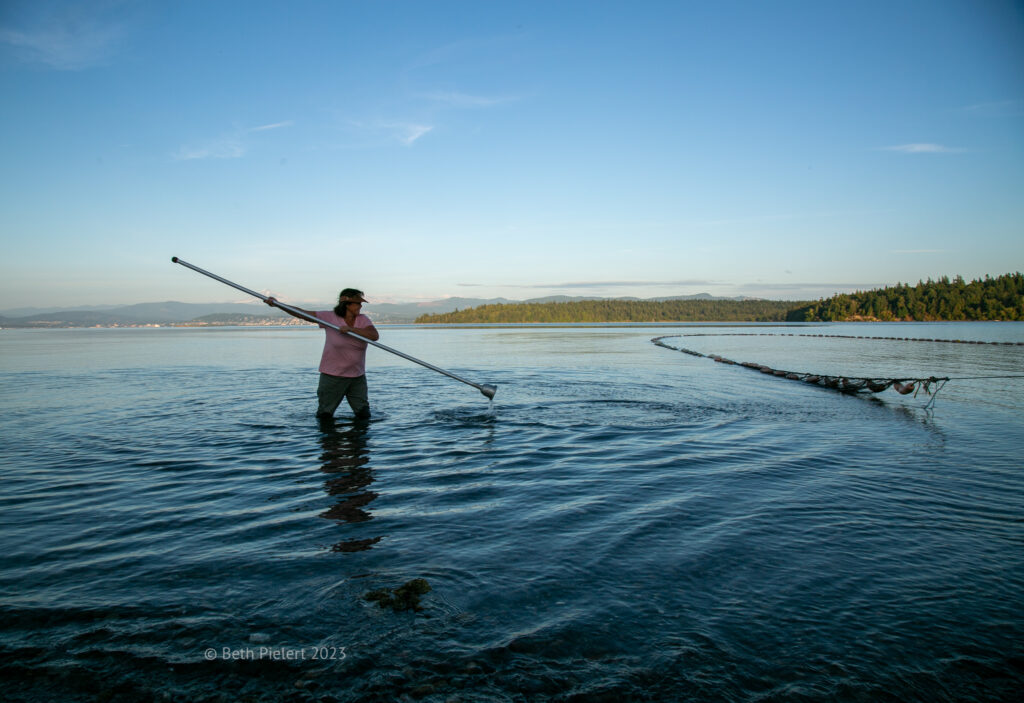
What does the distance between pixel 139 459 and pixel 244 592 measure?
6.01 meters

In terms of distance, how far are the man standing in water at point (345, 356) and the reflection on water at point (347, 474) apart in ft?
1.55

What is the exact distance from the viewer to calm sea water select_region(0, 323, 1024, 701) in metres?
3.30

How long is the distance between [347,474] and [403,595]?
4039 millimetres

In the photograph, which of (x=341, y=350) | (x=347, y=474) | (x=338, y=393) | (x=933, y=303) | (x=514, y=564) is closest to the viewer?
(x=514, y=564)

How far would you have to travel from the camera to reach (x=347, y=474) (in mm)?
7801

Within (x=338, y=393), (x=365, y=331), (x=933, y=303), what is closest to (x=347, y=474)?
(x=365, y=331)

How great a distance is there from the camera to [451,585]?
170 inches

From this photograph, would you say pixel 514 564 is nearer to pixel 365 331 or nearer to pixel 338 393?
pixel 365 331

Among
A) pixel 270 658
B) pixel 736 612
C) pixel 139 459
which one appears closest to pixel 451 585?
pixel 270 658

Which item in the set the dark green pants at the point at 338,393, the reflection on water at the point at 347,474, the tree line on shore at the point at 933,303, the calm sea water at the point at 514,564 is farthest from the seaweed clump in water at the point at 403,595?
the tree line on shore at the point at 933,303

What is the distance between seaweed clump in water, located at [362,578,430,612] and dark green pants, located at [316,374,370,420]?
302 inches

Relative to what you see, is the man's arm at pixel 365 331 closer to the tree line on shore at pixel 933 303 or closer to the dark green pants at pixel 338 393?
the dark green pants at pixel 338 393

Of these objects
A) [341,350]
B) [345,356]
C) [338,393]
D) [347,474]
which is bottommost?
[347,474]

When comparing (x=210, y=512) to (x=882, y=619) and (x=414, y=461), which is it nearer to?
(x=414, y=461)
